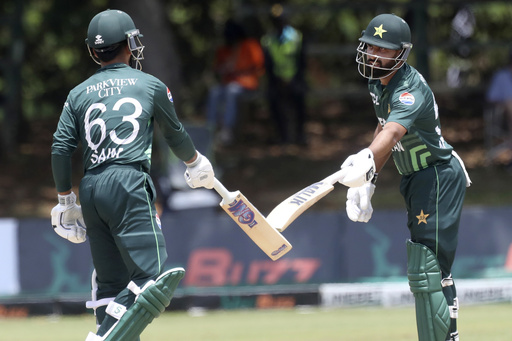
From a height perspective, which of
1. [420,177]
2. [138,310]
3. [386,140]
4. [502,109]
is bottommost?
[138,310]

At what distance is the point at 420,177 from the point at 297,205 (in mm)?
755

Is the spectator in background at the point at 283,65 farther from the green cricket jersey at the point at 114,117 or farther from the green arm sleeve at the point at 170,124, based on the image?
the green cricket jersey at the point at 114,117

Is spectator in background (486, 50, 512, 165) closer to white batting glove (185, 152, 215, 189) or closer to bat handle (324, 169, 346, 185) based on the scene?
bat handle (324, 169, 346, 185)

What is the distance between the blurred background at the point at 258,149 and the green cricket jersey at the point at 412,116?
3.63 m

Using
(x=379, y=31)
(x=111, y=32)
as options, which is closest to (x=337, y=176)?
(x=379, y=31)

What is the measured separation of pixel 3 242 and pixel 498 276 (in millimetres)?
4888

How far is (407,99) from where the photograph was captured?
17.1 feet

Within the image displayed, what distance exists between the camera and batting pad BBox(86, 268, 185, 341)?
474 centimetres

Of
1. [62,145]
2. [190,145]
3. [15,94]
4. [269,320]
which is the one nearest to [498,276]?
[269,320]

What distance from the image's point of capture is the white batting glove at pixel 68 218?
5129 mm

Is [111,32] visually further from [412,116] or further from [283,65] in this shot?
[283,65]

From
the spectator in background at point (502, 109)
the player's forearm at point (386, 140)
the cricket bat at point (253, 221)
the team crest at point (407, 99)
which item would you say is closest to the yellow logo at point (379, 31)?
the team crest at point (407, 99)

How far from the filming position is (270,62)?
1359 centimetres

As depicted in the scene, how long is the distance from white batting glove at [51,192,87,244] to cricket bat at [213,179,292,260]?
0.82 meters
